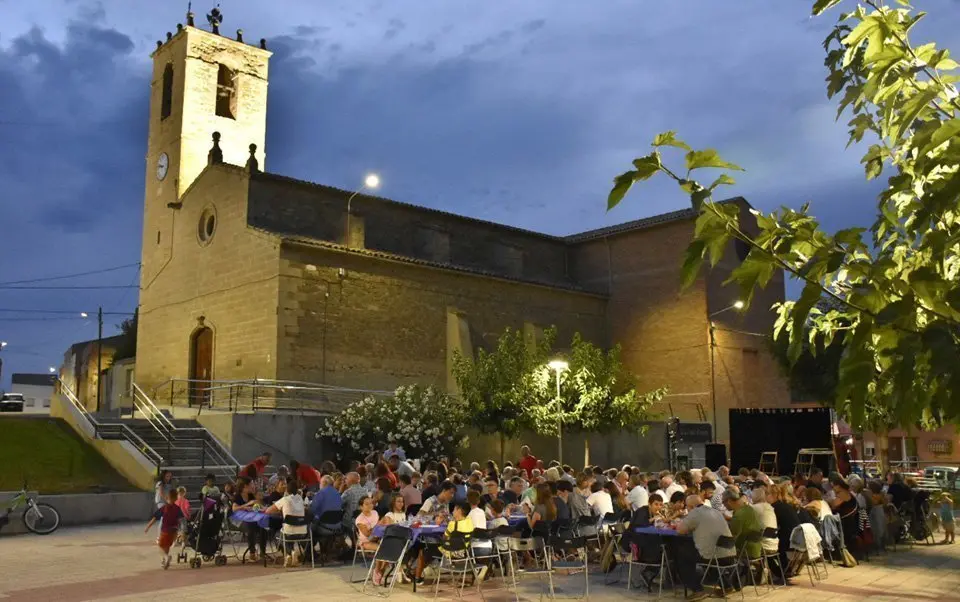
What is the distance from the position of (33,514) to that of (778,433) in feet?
64.8

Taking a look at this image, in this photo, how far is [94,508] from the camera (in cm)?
1727

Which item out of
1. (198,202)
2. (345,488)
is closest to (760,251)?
(345,488)

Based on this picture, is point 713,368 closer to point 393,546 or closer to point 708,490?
point 708,490

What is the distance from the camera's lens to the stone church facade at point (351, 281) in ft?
84.1

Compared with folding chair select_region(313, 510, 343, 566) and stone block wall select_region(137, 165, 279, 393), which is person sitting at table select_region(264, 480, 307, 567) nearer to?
folding chair select_region(313, 510, 343, 566)

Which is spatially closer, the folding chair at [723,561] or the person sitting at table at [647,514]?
the folding chair at [723,561]

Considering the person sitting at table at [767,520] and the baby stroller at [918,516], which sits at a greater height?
the person sitting at table at [767,520]

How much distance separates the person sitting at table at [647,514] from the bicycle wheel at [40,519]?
11235 millimetres

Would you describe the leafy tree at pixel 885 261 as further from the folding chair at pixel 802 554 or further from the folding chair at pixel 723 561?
the folding chair at pixel 802 554

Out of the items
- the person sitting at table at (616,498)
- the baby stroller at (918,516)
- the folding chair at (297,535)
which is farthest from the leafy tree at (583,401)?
the folding chair at (297,535)

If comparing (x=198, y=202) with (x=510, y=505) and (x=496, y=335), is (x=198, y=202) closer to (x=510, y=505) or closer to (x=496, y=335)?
(x=496, y=335)

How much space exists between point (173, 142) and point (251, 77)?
4.13 m

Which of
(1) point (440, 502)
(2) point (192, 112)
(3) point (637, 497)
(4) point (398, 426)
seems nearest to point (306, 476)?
(1) point (440, 502)

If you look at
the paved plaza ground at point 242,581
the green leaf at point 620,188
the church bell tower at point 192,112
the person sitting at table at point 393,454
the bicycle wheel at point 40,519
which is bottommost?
the paved plaza ground at point 242,581
